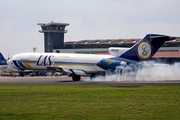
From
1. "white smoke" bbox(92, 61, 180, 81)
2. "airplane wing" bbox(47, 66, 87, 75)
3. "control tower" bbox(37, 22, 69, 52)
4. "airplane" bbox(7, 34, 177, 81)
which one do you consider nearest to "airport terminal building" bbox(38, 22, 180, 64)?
"control tower" bbox(37, 22, 69, 52)

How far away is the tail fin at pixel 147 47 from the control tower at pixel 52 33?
97242 millimetres

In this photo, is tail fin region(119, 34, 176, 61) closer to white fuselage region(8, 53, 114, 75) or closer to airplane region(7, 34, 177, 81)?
airplane region(7, 34, 177, 81)

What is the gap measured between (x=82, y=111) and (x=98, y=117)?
1.88 m

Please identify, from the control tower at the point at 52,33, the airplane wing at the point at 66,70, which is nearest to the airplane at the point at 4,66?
the airplane wing at the point at 66,70

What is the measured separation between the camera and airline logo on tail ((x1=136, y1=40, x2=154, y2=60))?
40.7 metres

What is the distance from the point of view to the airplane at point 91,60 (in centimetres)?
4094

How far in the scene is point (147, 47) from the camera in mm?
40844

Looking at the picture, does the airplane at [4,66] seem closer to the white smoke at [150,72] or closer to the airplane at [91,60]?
the airplane at [91,60]

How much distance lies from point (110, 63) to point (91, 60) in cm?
359

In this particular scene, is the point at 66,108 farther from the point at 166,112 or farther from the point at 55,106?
the point at 166,112

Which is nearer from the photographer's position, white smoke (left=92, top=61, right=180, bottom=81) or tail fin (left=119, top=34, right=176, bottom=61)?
tail fin (left=119, top=34, right=176, bottom=61)

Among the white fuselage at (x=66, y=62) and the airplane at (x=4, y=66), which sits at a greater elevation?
the white fuselage at (x=66, y=62)

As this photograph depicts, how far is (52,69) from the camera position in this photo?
43.8 meters

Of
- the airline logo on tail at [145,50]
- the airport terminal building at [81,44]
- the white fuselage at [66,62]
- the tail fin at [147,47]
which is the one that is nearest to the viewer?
the tail fin at [147,47]
